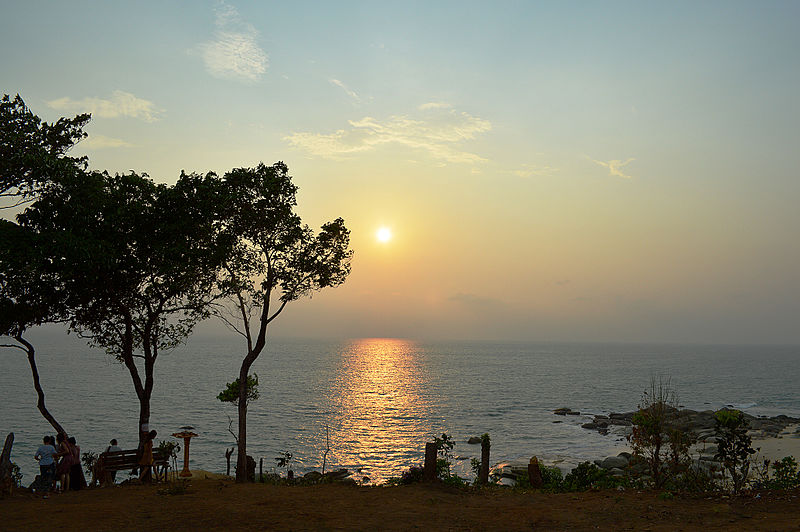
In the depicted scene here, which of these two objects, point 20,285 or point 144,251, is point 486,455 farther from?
point 20,285

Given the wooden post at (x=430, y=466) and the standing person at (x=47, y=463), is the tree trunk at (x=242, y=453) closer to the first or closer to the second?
the standing person at (x=47, y=463)

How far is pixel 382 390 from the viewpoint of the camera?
11369cm

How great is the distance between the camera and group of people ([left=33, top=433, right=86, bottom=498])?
1784 cm

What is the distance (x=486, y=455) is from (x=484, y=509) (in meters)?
7.58

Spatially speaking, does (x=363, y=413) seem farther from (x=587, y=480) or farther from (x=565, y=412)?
(x=587, y=480)

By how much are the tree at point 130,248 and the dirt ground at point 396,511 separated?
23.7ft

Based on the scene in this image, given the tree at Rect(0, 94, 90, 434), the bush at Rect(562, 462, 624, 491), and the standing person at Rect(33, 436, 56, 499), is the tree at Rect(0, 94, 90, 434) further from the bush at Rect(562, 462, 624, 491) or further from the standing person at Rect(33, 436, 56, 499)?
the bush at Rect(562, 462, 624, 491)

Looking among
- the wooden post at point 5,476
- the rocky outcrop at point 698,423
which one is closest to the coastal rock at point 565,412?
the rocky outcrop at point 698,423

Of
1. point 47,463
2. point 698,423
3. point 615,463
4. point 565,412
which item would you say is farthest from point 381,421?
point 47,463

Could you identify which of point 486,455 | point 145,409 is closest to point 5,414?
point 145,409

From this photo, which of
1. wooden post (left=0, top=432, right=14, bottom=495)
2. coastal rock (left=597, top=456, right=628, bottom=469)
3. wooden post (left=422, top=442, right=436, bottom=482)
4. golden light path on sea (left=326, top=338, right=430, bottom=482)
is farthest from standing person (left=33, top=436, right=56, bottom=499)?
coastal rock (left=597, top=456, right=628, bottom=469)

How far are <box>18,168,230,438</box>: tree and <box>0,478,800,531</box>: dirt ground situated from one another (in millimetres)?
7214

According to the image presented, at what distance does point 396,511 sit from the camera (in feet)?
48.0

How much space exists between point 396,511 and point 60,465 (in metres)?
12.9
